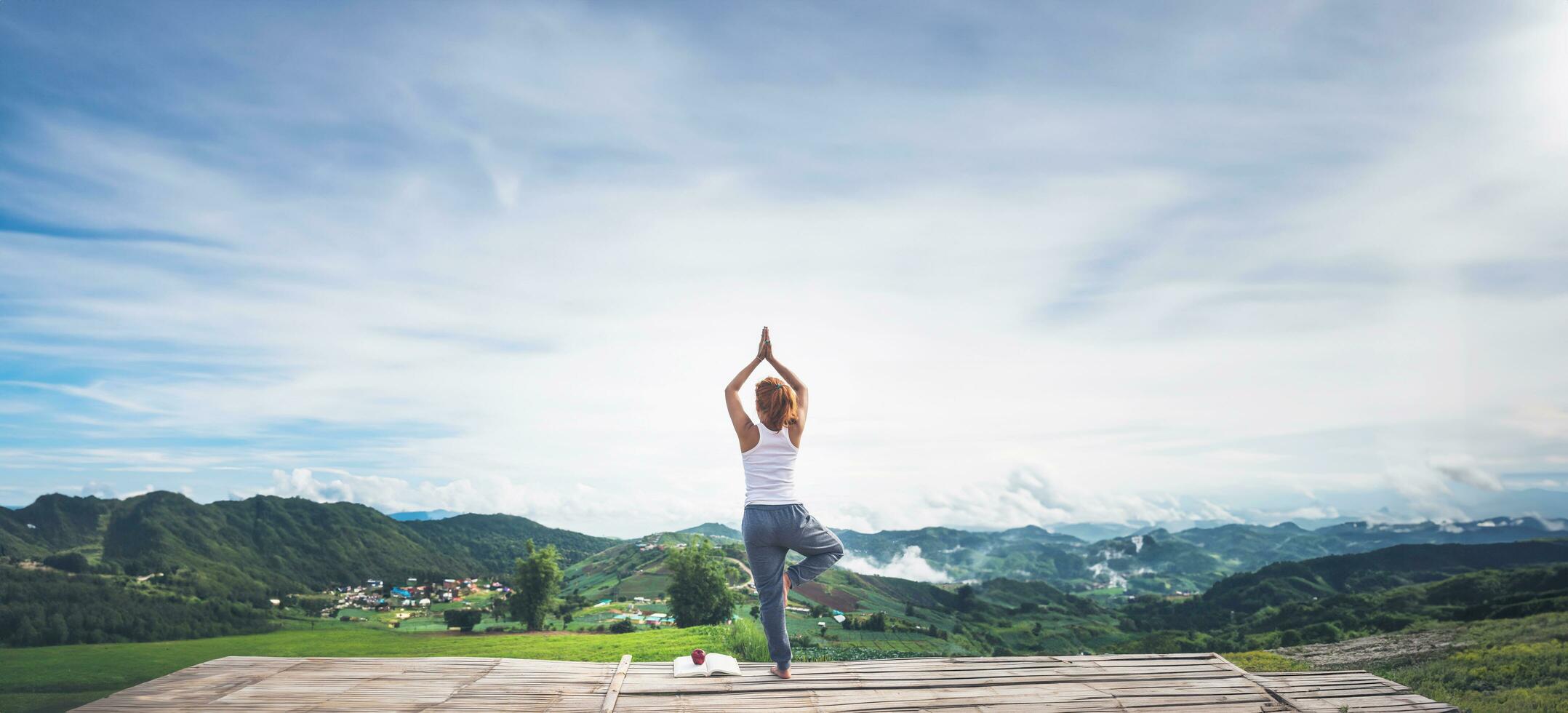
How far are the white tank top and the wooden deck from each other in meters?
2.02

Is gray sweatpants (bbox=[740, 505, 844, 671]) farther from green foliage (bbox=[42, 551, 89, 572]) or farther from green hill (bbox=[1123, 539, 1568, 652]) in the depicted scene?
green foliage (bbox=[42, 551, 89, 572])

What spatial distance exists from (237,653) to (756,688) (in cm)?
5143

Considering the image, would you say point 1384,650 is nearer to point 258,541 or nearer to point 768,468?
point 768,468

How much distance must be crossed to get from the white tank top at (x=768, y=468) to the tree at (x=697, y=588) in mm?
29543

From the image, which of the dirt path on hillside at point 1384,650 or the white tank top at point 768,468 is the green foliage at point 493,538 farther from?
the white tank top at point 768,468

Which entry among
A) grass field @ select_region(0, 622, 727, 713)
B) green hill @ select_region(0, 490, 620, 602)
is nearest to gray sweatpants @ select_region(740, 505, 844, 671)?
grass field @ select_region(0, 622, 727, 713)

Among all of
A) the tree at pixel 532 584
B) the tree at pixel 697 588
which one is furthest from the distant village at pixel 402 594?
the tree at pixel 697 588

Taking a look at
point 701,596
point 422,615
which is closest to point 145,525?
point 422,615

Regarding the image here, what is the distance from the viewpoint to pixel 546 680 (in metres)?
7.95

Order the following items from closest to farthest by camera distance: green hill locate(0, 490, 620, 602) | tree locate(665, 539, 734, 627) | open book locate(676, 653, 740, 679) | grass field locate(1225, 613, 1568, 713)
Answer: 1. open book locate(676, 653, 740, 679)
2. grass field locate(1225, 613, 1568, 713)
3. tree locate(665, 539, 734, 627)
4. green hill locate(0, 490, 620, 602)

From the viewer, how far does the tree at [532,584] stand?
45.8 m

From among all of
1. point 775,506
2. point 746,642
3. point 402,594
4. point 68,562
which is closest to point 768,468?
point 775,506

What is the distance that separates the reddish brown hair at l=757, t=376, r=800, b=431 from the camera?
7.61m

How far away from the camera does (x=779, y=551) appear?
7.86m
